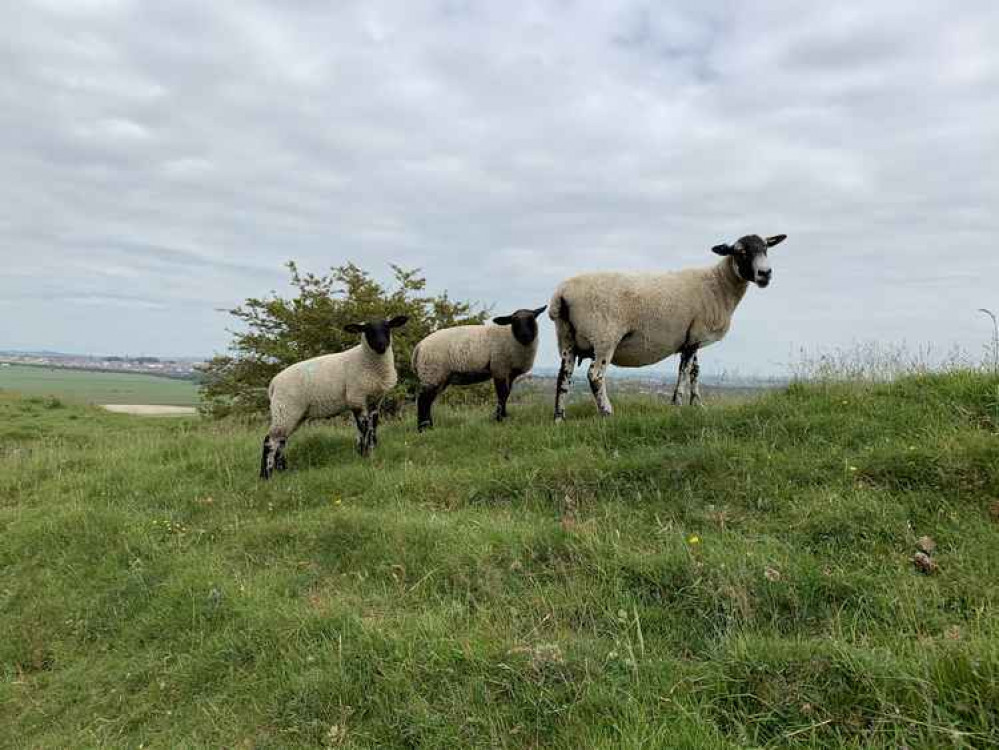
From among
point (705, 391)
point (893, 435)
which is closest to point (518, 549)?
point (893, 435)

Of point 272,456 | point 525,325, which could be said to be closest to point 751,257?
point 525,325

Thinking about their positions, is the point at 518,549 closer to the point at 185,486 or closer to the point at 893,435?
the point at 893,435

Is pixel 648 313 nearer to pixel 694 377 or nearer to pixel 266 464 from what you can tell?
pixel 694 377

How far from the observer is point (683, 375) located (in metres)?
9.24

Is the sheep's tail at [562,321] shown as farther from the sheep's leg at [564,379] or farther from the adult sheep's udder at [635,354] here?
the adult sheep's udder at [635,354]

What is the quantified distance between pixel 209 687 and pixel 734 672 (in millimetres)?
3471

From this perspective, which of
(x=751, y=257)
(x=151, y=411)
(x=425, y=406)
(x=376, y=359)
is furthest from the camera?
(x=151, y=411)

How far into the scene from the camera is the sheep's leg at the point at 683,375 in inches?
361

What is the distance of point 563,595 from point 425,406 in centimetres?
647

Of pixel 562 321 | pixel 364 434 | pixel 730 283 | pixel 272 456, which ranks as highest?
pixel 730 283

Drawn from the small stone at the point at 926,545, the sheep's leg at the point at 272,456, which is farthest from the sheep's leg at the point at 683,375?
the sheep's leg at the point at 272,456

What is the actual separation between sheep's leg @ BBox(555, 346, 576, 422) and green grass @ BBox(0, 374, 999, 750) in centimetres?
116

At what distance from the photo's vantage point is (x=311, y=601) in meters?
4.72

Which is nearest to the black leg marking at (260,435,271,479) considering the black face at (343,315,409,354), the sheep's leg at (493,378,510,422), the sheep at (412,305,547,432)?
the black face at (343,315,409,354)
